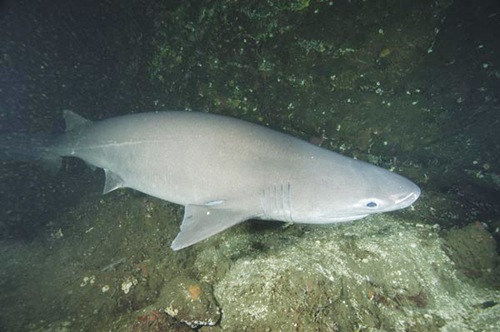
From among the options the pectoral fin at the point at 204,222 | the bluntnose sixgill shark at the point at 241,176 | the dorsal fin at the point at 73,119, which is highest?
the bluntnose sixgill shark at the point at 241,176

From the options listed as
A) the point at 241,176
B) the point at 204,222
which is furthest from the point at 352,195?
the point at 204,222

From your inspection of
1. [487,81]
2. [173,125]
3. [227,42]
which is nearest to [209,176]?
[173,125]

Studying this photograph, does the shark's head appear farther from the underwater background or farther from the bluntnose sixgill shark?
the underwater background

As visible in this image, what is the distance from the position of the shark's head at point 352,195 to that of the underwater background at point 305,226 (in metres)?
0.50

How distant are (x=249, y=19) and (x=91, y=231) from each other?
4.92m

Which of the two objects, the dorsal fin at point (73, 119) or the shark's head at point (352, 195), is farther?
the dorsal fin at point (73, 119)

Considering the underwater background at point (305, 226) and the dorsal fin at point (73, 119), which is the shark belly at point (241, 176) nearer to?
the underwater background at point (305, 226)

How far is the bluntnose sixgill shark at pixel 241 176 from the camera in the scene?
3.05m

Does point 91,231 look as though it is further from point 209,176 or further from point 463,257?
point 463,257

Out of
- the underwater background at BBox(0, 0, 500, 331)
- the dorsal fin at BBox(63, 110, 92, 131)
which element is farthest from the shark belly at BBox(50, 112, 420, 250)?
the dorsal fin at BBox(63, 110, 92, 131)

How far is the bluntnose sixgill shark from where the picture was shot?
3.05m

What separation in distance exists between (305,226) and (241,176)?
125cm

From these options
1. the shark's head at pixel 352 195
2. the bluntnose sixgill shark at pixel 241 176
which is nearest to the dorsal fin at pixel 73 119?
the bluntnose sixgill shark at pixel 241 176

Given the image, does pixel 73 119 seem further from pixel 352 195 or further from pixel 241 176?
pixel 352 195
